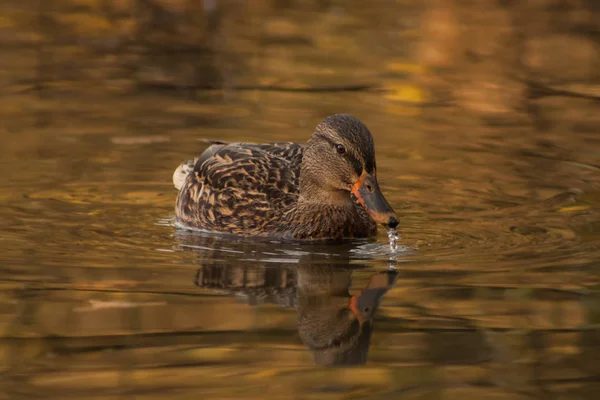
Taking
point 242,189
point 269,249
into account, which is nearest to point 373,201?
point 269,249

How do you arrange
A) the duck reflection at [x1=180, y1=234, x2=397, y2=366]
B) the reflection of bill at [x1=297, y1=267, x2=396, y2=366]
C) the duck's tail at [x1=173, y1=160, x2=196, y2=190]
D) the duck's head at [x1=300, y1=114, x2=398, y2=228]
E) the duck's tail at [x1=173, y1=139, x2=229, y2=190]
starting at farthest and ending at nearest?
1. the duck's tail at [x1=173, y1=160, x2=196, y2=190]
2. the duck's tail at [x1=173, y1=139, x2=229, y2=190]
3. the duck's head at [x1=300, y1=114, x2=398, y2=228]
4. the duck reflection at [x1=180, y1=234, x2=397, y2=366]
5. the reflection of bill at [x1=297, y1=267, x2=396, y2=366]

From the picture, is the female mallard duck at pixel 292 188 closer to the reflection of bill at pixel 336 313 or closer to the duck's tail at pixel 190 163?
the duck's tail at pixel 190 163

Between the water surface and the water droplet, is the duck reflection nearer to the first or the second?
the water surface

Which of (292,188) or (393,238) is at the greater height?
(292,188)

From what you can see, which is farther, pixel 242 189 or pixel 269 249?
pixel 242 189

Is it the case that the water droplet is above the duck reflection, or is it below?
above

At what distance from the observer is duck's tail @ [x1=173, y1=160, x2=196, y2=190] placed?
11602 mm

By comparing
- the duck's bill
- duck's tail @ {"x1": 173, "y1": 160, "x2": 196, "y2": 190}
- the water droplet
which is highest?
the duck's bill

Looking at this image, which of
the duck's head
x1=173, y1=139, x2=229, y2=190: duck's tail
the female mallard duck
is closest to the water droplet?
the female mallard duck

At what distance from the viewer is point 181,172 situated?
1170 centimetres

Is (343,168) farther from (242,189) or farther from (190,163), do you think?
(190,163)

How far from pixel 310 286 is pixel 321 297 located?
0.31 m

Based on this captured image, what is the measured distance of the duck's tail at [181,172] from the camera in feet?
38.1

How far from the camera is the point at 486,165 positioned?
12.5 meters
